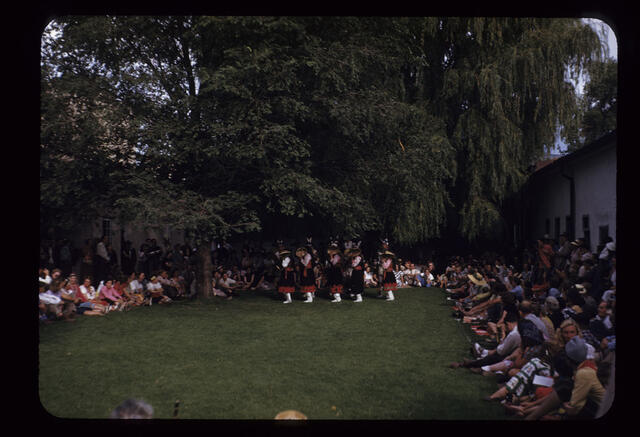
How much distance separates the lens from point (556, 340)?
4.91 m

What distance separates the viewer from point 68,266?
1111cm

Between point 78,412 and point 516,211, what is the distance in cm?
1345

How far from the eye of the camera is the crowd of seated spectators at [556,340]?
4.44 metres

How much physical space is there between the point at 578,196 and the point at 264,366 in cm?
760

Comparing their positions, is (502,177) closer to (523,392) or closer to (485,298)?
(485,298)

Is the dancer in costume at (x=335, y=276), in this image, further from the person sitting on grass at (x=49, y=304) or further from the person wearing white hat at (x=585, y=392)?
the person wearing white hat at (x=585, y=392)

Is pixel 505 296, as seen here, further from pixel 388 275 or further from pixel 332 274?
pixel 332 274

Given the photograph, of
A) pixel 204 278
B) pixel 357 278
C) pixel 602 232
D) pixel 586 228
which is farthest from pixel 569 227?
pixel 204 278

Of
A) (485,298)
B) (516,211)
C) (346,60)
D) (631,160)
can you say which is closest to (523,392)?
(631,160)

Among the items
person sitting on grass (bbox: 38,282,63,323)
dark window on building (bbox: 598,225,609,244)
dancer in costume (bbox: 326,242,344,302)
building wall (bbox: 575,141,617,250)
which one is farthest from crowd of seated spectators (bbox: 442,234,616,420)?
person sitting on grass (bbox: 38,282,63,323)

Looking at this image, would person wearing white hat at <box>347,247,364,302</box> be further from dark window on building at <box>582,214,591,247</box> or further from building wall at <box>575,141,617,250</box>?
dark window on building at <box>582,214,591,247</box>

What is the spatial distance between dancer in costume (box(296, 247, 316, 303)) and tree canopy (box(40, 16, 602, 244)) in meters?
1.10

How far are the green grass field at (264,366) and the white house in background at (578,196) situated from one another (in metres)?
3.26

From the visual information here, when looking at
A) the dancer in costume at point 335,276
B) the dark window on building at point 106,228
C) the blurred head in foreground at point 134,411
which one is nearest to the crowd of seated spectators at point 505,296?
the dark window on building at point 106,228
